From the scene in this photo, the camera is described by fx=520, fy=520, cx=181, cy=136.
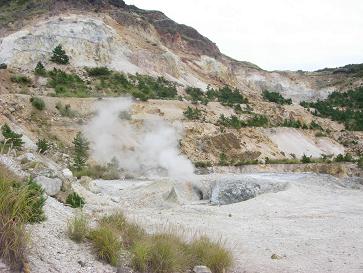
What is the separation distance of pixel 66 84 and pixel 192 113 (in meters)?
9.75

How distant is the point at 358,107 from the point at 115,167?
45.3 metres

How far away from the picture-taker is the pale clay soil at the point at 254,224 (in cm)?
716

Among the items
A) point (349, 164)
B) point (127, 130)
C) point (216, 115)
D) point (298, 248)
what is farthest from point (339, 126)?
point (298, 248)

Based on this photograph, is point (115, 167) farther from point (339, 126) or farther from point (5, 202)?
point (339, 126)

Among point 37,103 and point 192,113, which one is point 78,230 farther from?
point 192,113

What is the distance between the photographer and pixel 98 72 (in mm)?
43562

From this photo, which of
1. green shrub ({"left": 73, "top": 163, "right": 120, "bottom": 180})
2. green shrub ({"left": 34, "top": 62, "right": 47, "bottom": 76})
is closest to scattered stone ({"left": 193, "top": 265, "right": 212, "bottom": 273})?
green shrub ({"left": 73, "top": 163, "right": 120, "bottom": 180})

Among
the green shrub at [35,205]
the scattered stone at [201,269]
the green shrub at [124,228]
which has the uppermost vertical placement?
the green shrub at [35,205]

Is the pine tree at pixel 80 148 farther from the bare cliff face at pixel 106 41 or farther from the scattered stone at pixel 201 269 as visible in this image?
the scattered stone at pixel 201 269

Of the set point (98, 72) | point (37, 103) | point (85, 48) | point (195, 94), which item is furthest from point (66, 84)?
point (195, 94)

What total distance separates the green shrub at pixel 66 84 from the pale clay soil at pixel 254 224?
17.5 m

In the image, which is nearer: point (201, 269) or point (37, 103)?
point (201, 269)

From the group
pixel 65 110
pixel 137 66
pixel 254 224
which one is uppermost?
pixel 137 66

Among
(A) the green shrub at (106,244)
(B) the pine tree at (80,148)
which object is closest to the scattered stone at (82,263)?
(A) the green shrub at (106,244)
